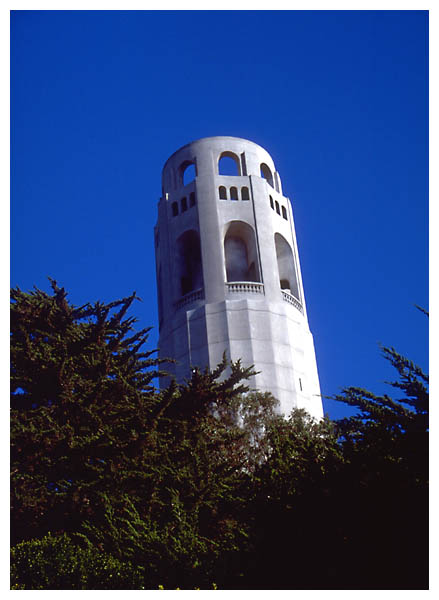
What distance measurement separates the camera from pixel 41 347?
1864cm

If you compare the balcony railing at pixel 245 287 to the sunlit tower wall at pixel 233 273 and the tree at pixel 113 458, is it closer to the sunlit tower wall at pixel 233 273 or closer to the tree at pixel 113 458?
the sunlit tower wall at pixel 233 273

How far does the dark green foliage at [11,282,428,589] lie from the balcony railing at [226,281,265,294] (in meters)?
19.4

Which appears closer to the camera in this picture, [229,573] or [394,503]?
[394,503]

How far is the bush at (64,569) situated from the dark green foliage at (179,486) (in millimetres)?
25

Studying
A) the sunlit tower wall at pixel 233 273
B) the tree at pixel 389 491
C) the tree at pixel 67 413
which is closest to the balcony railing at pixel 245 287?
the sunlit tower wall at pixel 233 273

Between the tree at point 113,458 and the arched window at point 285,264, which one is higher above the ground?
the arched window at point 285,264

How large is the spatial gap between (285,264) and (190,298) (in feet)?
24.2

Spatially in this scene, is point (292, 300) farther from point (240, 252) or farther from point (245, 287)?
point (240, 252)

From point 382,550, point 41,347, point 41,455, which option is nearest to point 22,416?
point 41,455

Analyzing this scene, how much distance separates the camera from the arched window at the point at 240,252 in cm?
4219

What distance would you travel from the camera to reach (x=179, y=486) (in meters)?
15.9

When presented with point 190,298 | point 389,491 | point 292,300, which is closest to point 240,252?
point 292,300
